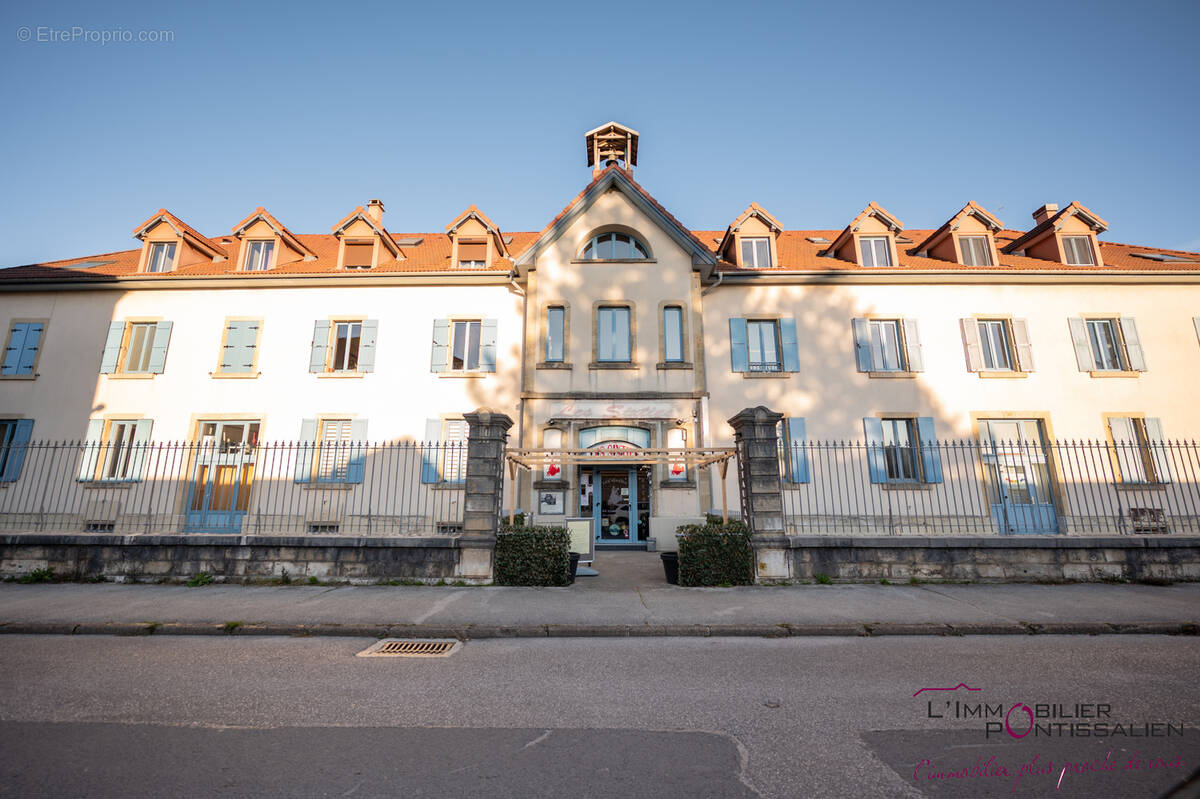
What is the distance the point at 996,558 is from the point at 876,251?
11391mm

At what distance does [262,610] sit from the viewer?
6.93m

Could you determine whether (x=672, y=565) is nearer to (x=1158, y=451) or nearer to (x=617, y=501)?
(x=617, y=501)

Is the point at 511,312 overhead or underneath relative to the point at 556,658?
overhead

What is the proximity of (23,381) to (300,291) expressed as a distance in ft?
27.7

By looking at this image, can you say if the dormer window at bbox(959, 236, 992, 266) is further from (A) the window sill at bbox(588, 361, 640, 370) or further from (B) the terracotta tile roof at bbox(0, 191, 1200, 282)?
(A) the window sill at bbox(588, 361, 640, 370)

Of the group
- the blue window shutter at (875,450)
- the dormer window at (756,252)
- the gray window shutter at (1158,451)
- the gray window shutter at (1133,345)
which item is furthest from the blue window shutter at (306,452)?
the gray window shutter at (1133,345)

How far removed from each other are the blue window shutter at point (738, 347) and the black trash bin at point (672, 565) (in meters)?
7.87

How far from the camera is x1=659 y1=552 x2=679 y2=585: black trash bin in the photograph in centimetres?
886

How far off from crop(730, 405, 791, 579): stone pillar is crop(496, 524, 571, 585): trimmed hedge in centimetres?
325

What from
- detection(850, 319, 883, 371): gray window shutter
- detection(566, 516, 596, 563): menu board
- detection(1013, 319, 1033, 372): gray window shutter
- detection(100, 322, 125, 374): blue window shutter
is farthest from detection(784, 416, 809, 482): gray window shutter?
detection(100, 322, 125, 374): blue window shutter

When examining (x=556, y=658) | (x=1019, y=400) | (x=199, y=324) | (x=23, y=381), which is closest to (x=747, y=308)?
(x=1019, y=400)

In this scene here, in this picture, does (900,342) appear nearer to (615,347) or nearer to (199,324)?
(615,347)

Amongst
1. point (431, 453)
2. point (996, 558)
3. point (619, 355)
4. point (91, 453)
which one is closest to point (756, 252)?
point (619, 355)

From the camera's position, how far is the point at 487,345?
615 inches
